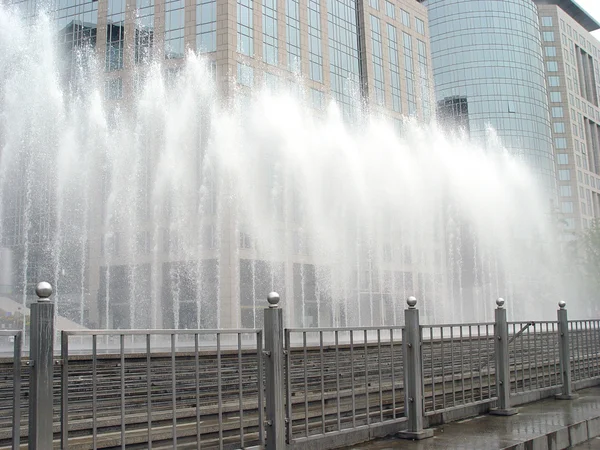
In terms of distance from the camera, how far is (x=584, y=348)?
9.85 metres

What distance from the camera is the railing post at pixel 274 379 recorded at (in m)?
4.97

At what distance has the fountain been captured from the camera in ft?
111

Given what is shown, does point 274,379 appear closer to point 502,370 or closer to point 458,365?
point 458,365

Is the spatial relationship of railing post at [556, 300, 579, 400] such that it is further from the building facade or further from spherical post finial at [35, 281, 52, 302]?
the building facade

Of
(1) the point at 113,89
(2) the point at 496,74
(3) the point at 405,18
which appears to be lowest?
(1) the point at 113,89

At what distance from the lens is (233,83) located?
131 feet

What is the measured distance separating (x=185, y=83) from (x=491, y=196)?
18701 mm

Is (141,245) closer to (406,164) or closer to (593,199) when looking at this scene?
(406,164)

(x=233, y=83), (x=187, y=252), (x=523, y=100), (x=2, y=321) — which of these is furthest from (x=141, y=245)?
(x=523, y=100)

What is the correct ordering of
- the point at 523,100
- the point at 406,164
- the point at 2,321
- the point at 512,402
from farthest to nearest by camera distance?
the point at 523,100
the point at 406,164
the point at 2,321
the point at 512,402

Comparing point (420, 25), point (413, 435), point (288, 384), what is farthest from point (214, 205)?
point (420, 25)

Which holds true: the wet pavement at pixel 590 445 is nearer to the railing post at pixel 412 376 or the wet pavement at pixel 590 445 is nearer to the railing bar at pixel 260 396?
the railing post at pixel 412 376

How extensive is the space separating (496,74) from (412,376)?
251 ft

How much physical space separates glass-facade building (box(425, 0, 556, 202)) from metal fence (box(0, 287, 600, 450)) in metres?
72.5
